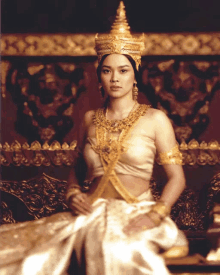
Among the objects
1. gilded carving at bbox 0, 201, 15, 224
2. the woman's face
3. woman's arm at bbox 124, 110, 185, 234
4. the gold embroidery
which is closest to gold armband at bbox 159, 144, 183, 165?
woman's arm at bbox 124, 110, 185, 234

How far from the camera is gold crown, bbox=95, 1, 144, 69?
→ 2479 mm

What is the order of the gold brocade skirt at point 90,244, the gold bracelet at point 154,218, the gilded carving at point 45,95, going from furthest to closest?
the gilded carving at point 45,95 → the gold bracelet at point 154,218 → the gold brocade skirt at point 90,244

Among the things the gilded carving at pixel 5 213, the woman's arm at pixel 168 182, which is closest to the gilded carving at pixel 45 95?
the gilded carving at pixel 5 213

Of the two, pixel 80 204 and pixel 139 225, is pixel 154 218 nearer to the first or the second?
pixel 139 225

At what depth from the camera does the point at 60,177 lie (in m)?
3.21

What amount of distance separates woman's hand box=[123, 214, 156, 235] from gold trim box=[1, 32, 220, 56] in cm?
Answer: 100

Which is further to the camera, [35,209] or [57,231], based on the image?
[35,209]

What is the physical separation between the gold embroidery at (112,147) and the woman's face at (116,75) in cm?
10

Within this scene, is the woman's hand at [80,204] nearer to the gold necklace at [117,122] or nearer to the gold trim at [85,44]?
the gold necklace at [117,122]

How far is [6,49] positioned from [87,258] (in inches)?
49.7

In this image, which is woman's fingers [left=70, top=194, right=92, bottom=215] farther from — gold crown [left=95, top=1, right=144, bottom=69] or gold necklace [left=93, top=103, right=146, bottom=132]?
gold crown [left=95, top=1, right=144, bottom=69]

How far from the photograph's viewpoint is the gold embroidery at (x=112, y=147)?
247cm
